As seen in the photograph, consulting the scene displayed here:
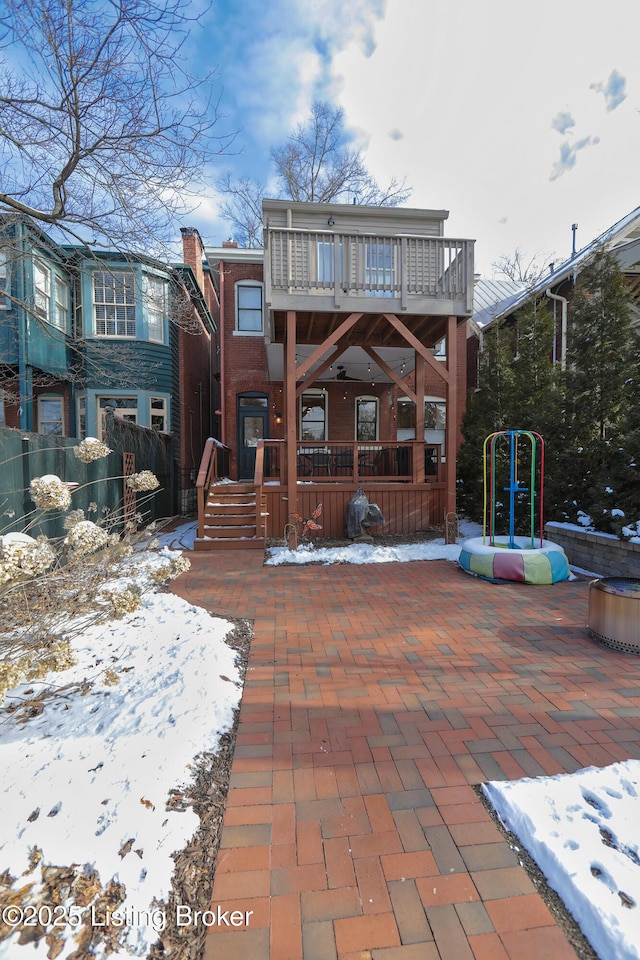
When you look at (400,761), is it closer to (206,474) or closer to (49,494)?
(49,494)

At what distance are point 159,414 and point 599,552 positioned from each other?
35.0 ft

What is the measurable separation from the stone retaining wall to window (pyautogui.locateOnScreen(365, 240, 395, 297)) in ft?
15.7

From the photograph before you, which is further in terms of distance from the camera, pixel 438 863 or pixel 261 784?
pixel 261 784

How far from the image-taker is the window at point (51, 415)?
11.9 m

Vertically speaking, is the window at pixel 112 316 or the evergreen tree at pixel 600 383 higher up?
the window at pixel 112 316

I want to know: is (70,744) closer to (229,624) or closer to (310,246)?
(229,624)

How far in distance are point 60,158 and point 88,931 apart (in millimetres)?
6506

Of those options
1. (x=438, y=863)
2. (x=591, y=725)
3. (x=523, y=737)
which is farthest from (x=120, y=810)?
(x=591, y=725)

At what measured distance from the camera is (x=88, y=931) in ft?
4.44

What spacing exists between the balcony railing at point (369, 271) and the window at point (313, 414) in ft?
17.8

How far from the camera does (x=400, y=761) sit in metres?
2.17

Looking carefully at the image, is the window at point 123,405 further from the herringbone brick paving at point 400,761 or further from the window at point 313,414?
the herringbone brick paving at point 400,761

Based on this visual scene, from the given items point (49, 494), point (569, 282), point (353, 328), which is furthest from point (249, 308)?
point (49, 494)

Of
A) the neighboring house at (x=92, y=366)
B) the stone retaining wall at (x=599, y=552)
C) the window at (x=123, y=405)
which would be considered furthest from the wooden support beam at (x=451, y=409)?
the window at (x=123, y=405)
